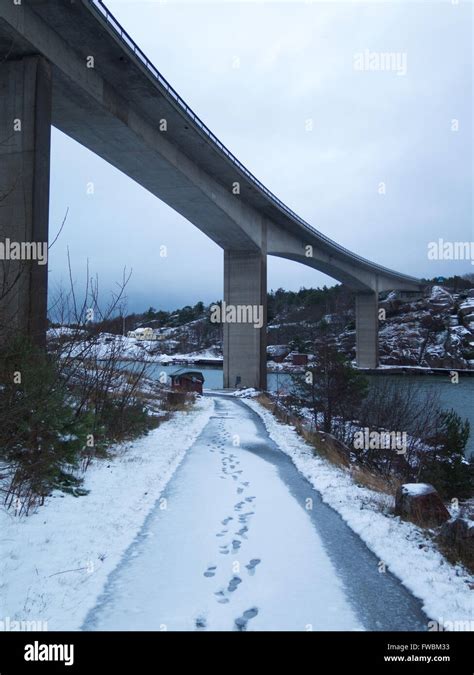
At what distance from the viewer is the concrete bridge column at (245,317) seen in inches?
1444

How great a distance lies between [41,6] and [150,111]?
24.2 ft

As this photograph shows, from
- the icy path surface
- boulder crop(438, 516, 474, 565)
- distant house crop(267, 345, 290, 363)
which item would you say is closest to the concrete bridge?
the icy path surface

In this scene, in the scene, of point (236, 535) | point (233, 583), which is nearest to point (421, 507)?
point (236, 535)

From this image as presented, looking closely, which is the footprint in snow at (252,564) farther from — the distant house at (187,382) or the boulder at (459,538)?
the distant house at (187,382)

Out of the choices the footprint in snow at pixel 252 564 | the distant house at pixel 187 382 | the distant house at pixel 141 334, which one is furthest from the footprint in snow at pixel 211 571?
the distant house at pixel 187 382

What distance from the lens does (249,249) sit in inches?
1452

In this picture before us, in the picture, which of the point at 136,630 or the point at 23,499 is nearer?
the point at 136,630

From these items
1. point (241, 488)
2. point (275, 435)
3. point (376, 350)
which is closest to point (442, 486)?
point (275, 435)

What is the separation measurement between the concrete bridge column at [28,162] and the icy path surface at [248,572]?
8.18 m

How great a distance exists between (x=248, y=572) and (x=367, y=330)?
70.7 meters

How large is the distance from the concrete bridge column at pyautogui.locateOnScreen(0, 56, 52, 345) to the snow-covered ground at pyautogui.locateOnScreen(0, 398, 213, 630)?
267 inches
